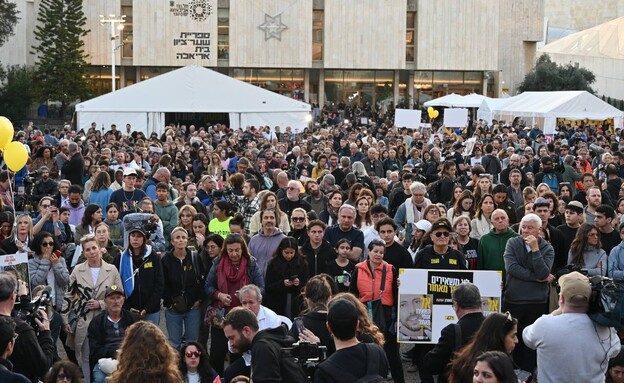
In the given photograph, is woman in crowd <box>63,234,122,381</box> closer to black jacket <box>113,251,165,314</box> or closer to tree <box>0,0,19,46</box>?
black jacket <box>113,251,165,314</box>

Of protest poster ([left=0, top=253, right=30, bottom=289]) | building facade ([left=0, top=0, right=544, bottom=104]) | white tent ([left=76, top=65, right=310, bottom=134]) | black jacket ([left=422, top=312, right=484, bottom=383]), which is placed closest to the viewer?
black jacket ([left=422, top=312, right=484, bottom=383])

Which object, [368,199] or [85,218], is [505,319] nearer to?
[368,199]

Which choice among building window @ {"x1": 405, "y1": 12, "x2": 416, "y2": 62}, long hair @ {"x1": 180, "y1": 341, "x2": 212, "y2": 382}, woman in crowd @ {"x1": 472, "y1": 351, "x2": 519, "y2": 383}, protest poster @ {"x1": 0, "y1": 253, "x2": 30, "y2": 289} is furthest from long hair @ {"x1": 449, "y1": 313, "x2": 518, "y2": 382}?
building window @ {"x1": 405, "y1": 12, "x2": 416, "y2": 62}

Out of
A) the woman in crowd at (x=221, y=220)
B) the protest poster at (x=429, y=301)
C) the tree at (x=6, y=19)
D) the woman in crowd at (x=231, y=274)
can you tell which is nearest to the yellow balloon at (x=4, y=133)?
the woman in crowd at (x=221, y=220)

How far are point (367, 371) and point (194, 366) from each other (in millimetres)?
2418

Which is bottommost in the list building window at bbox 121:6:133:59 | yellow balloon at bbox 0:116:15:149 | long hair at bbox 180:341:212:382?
long hair at bbox 180:341:212:382

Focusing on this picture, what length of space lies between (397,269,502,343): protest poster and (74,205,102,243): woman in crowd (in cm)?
415

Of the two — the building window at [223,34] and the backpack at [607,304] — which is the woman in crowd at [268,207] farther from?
the building window at [223,34]

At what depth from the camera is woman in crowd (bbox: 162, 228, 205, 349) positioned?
32.7ft

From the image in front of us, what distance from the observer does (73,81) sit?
5231 cm

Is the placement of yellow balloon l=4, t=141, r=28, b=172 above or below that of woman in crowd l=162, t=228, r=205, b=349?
above

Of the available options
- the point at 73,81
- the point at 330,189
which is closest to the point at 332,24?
the point at 73,81

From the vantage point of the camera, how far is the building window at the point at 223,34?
58156mm

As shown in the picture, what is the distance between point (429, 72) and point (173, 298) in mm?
53052
